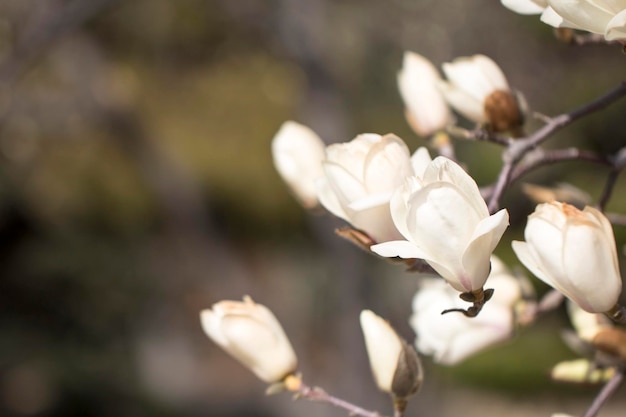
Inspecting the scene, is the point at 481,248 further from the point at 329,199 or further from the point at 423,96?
the point at 423,96

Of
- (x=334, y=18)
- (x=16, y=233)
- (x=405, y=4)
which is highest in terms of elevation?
(x=16, y=233)

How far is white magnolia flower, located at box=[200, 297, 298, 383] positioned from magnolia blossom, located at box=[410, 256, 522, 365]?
12cm

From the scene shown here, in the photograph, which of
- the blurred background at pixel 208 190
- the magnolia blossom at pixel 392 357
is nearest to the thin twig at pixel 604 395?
the magnolia blossom at pixel 392 357

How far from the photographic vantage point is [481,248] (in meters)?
0.41

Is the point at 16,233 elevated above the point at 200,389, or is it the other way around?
the point at 16,233

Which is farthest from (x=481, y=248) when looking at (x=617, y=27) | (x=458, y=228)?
(x=617, y=27)

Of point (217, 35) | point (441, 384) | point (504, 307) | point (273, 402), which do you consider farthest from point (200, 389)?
point (504, 307)

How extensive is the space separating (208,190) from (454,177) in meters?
6.05

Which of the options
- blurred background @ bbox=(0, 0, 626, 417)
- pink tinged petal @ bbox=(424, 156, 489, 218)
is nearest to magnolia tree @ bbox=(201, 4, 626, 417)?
pink tinged petal @ bbox=(424, 156, 489, 218)

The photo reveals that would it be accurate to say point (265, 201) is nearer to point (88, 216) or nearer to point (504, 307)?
point (88, 216)

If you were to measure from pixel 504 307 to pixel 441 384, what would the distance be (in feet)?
11.8

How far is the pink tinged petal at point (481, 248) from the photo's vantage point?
15.3 inches

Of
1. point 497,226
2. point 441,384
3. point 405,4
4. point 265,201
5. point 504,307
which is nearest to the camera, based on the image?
point 497,226

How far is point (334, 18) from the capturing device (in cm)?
356
